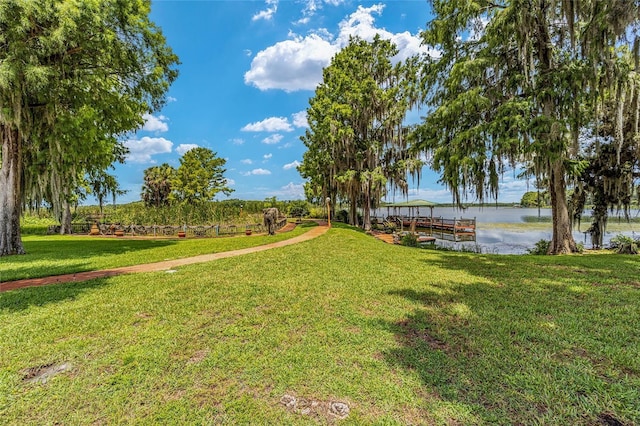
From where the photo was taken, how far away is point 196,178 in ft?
115

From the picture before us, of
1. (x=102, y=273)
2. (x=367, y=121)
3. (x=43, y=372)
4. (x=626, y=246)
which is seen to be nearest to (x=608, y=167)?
(x=626, y=246)

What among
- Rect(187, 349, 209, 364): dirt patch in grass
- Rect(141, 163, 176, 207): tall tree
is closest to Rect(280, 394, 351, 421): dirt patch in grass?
Rect(187, 349, 209, 364): dirt patch in grass

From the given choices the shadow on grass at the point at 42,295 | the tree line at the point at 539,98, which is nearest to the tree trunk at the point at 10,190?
the shadow on grass at the point at 42,295

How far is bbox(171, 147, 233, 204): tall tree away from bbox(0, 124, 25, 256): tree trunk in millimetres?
24595

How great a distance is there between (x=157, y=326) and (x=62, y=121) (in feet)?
32.3

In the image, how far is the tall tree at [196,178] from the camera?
34719 mm

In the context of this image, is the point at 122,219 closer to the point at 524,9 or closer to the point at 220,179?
the point at 220,179

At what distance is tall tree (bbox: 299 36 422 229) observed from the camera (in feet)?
55.8

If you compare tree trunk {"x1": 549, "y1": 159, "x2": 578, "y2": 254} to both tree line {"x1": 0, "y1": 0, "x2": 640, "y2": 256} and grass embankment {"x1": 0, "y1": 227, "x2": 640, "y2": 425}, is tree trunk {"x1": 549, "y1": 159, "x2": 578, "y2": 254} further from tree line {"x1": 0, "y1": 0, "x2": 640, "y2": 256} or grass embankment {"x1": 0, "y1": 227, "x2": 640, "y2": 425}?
grass embankment {"x1": 0, "y1": 227, "x2": 640, "y2": 425}

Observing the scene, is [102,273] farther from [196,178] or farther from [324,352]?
[196,178]

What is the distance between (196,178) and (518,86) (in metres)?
34.0

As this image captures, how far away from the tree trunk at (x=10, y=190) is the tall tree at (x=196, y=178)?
80.7 feet

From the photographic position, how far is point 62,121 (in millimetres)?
9438

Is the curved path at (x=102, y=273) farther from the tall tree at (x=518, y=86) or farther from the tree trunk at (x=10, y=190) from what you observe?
the tall tree at (x=518, y=86)
